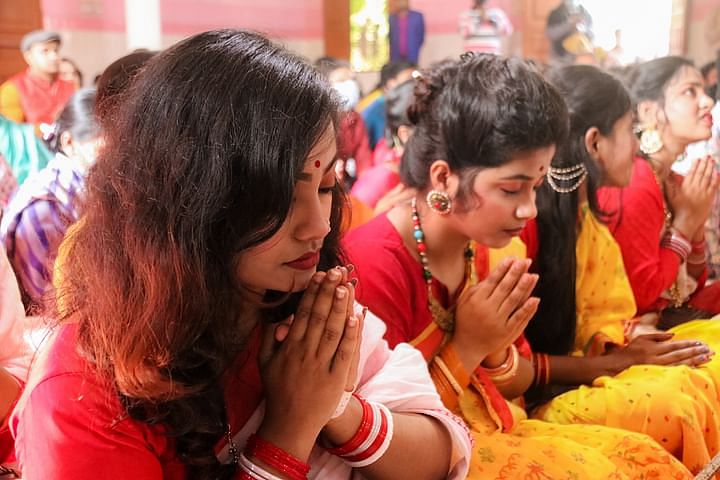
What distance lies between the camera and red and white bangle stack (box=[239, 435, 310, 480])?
0.93m

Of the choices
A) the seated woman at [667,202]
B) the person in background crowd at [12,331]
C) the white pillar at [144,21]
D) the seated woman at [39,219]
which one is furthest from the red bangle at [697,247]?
the white pillar at [144,21]

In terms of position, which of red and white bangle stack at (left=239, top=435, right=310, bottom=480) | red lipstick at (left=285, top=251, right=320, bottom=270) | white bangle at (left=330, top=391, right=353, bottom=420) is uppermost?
red lipstick at (left=285, top=251, right=320, bottom=270)

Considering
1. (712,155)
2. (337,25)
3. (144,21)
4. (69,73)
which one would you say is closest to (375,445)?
(712,155)

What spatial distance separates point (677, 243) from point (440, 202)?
112 cm

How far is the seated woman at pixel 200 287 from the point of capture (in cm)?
83

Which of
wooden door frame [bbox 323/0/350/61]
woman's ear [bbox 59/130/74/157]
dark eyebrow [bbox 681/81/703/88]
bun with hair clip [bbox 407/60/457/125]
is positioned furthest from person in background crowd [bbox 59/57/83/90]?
bun with hair clip [bbox 407/60/457/125]

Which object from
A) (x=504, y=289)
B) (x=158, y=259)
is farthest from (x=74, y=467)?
(x=504, y=289)

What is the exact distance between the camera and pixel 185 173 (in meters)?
0.82

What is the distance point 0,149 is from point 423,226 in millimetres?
3092

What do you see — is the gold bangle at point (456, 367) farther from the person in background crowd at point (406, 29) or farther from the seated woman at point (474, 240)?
the person in background crowd at point (406, 29)

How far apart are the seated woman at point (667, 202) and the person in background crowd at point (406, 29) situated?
4.34m

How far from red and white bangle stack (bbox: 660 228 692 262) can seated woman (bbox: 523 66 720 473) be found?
0.32 m

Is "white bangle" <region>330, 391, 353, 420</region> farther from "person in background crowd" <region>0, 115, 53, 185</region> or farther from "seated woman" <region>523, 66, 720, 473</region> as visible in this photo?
"person in background crowd" <region>0, 115, 53, 185</region>

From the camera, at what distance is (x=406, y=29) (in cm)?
680
